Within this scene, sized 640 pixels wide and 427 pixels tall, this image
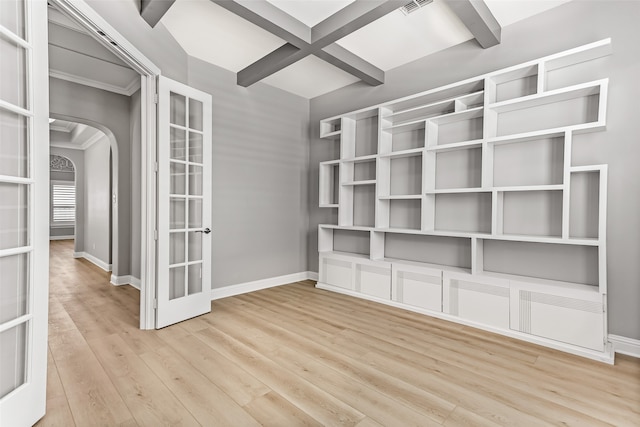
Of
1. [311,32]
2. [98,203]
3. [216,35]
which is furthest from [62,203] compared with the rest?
[311,32]

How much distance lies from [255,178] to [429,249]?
2473mm

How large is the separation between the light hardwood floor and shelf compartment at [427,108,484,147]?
1.95 metres

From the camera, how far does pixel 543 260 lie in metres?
2.76

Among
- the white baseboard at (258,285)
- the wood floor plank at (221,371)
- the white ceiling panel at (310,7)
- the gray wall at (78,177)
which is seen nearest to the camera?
the wood floor plank at (221,371)

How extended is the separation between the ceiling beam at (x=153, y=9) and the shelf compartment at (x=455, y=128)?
2672 millimetres

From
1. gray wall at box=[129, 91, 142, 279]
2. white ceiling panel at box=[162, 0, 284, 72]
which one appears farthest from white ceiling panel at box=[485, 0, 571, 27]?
gray wall at box=[129, 91, 142, 279]

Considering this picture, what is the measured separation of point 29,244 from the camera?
1.58 m

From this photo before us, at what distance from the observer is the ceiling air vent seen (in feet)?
8.48

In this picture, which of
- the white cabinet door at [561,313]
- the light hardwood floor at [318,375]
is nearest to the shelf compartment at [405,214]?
the light hardwood floor at [318,375]

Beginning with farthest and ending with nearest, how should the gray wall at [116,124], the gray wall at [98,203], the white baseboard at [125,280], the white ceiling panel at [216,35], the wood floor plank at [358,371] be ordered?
the gray wall at [98,203] < the white baseboard at [125,280] < the gray wall at [116,124] < the white ceiling panel at [216,35] < the wood floor plank at [358,371]

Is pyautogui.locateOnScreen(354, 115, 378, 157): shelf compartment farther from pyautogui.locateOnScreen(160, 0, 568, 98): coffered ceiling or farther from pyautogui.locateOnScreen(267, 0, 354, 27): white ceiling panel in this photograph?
pyautogui.locateOnScreen(267, 0, 354, 27): white ceiling panel

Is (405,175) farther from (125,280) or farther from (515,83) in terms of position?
(125,280)

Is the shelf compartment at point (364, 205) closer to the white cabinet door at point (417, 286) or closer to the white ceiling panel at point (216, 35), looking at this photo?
the white cabinet door at point (417, 286)

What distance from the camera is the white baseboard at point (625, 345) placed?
2.34 meters
